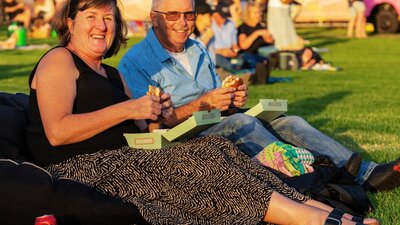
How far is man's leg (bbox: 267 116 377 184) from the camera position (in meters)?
6.12

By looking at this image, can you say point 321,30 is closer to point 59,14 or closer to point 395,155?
point 395,155

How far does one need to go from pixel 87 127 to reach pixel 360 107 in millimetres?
7358

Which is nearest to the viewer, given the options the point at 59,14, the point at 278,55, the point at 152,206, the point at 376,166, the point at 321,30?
the point at 152,206

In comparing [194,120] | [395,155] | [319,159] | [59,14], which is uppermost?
[59,14]

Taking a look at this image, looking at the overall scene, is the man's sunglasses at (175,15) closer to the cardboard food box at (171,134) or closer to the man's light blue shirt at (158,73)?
the man's light blue shirt at (158,73)

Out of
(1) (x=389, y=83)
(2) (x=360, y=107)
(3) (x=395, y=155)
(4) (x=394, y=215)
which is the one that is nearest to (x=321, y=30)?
(1) (x=389, y=83)

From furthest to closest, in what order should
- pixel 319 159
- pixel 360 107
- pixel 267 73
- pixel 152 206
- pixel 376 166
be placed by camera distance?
pixel 267 73
pixel 360 107
pixel 376 166
pixel 319 159
pixel 152 206

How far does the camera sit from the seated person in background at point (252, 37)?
593 inches

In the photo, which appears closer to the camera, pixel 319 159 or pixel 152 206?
pixel 152 206

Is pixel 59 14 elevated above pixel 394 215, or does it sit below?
above

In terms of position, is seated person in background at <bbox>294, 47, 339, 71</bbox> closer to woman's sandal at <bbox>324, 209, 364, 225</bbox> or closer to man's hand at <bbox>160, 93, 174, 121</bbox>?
man's hand at <bbox>160, 93, 174, 121</bbox>

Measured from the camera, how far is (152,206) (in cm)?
470

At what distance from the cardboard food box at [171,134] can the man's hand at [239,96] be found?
875mm

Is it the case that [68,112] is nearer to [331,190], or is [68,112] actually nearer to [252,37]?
[331,190]
